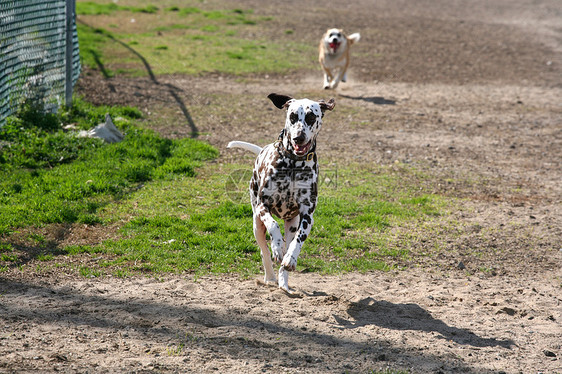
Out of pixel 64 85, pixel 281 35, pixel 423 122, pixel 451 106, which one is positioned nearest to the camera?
pixel 64 85

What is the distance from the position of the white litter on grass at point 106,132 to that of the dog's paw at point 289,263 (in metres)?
6.41

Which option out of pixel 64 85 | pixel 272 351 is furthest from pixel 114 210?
pixel 64 85

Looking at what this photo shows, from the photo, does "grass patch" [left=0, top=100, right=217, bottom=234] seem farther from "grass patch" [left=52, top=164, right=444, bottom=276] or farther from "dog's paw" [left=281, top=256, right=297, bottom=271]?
"dog's paw" [left=281, top=256, right=297, bottom=271]

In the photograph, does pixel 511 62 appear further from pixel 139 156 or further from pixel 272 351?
pixel 272 351

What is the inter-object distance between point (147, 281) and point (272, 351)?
2014 mm

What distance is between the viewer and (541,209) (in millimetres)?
9555

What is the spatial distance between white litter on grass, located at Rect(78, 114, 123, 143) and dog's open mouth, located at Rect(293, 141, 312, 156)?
243 inches

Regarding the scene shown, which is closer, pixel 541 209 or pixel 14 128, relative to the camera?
pixel 541 209

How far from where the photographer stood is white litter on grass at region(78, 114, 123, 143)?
11.1 m

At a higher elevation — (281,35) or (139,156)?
(281,35)

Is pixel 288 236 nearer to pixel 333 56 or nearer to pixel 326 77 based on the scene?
pixel 326 77

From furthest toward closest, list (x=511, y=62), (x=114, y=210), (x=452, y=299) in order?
(x=511, y=62), (x=114, y=210), (x=452, y=299)

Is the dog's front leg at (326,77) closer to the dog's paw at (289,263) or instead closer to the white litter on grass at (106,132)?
the white litter on grass at (106,132)

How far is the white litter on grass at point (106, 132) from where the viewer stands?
11.1 m
